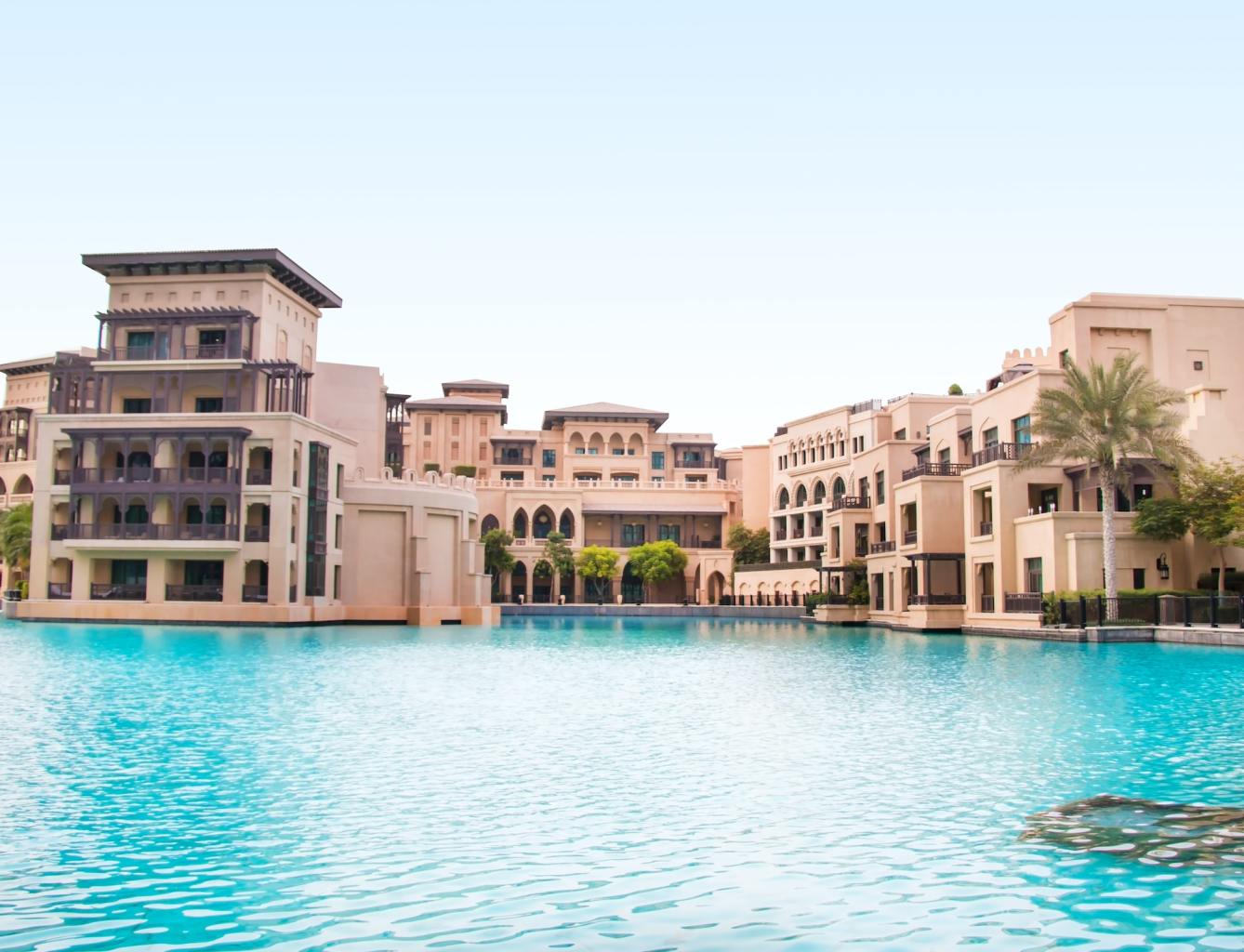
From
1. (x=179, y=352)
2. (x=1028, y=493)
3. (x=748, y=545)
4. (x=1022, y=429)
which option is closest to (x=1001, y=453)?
(x=1022, y=429)

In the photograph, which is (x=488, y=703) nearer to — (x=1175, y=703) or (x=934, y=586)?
(x=1175, y=703)

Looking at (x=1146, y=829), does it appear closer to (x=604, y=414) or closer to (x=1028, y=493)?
(x=1028, y=493)

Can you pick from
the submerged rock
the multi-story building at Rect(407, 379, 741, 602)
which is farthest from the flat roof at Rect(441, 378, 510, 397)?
the submerged rock

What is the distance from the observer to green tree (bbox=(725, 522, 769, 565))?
97.3 meters

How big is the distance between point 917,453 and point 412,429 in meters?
55.9

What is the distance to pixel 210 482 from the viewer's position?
57.1m

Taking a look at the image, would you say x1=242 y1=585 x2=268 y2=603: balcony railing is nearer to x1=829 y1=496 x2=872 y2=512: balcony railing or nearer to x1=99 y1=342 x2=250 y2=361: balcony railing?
x1=99 y1=342 x2=250 y2=361: balcony railing

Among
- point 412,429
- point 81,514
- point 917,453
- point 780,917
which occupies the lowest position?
point 780,917

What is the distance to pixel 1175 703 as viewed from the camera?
67.9ft

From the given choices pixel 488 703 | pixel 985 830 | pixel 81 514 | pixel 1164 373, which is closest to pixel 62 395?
pixel 81 514

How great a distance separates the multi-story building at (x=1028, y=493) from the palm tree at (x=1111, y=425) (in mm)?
2319

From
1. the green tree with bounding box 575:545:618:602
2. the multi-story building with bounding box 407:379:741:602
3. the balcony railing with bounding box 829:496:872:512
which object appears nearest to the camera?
the balcony railing with bounding box 829:496:872:512

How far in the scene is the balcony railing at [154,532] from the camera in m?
56.2

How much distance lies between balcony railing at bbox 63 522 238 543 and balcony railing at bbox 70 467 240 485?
2136 millimetres
